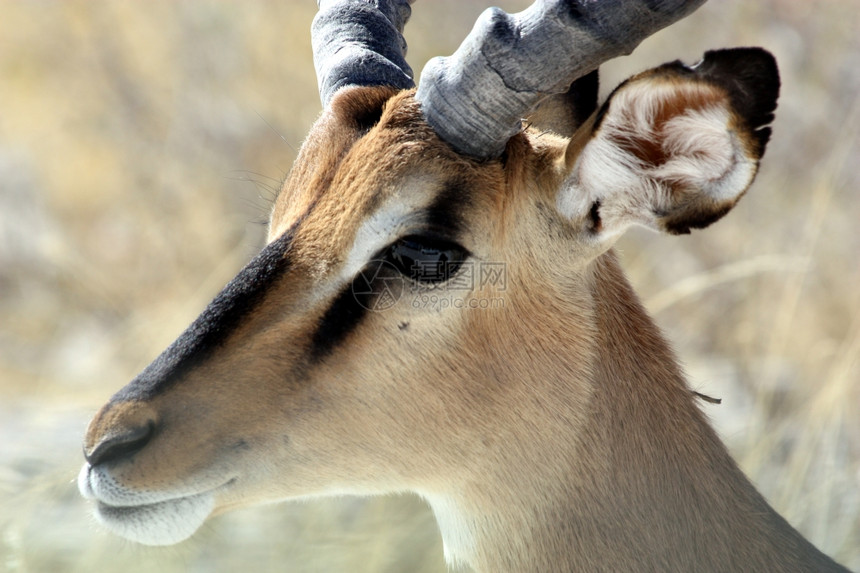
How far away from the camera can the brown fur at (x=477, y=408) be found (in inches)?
113

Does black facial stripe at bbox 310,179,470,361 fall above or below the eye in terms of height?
below

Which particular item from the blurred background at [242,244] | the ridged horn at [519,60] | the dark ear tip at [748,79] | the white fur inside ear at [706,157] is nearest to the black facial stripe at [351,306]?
the ridged horn at [519,60]

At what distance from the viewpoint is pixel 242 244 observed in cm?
878

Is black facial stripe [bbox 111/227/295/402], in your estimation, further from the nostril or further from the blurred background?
the blurred background

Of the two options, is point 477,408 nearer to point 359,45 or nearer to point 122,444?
point 122,444

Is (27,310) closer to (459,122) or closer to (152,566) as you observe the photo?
(152,566)

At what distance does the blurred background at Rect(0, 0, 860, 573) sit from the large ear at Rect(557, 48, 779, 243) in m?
2.90

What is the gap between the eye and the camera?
2.90 metres

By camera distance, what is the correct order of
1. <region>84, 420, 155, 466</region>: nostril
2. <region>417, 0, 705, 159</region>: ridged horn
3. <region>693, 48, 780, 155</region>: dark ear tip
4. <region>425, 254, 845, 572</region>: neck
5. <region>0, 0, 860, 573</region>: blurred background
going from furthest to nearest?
1. <region>0, 0, 860, 573</region>: blurred background
2. <region>425, 254, 845, 572</region>: neck
3. <region>84, 420, 155, 466</region>: nostril
4. <region>417, 0, 705, 159</region>: ridged horn
5. <region>693, 48, 780, 155</region>: dark ear tip

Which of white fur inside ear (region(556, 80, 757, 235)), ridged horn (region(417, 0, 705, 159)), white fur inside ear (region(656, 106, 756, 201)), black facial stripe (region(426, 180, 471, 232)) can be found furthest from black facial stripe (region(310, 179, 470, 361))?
white fur inside ear (region(656, 106, 756, 201))

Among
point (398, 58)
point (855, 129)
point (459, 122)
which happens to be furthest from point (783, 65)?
point (459, 122)

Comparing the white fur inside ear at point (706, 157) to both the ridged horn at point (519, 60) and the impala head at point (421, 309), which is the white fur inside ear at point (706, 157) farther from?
the ridged horn at point (519, 60)

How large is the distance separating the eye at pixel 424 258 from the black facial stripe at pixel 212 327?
1.13 feet

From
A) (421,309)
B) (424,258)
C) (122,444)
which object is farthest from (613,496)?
(122,444)
